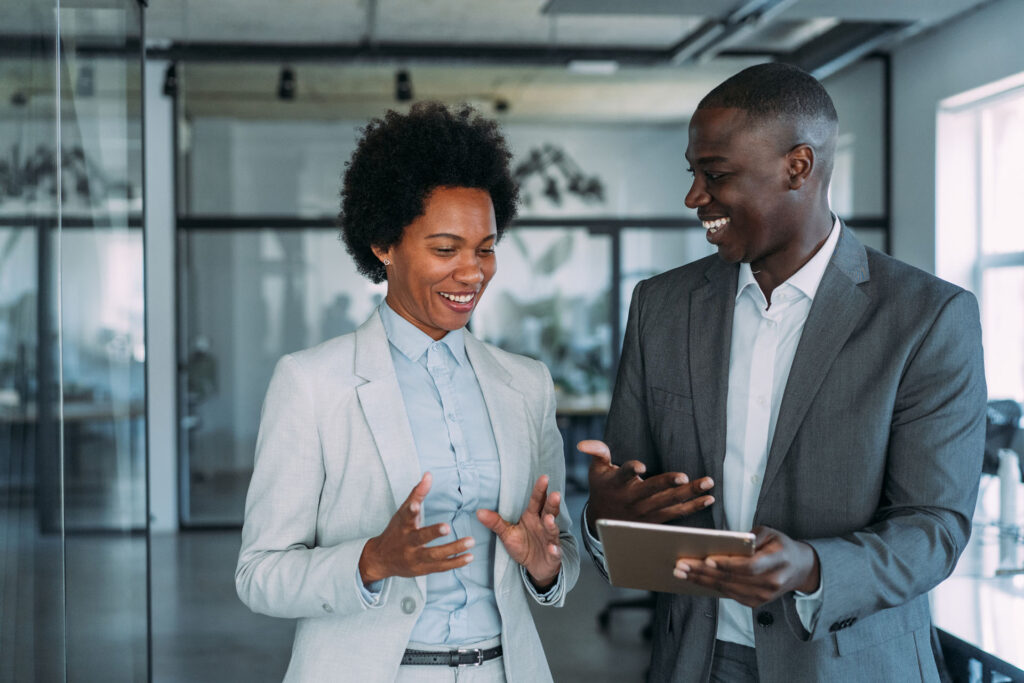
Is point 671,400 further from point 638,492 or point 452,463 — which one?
point 452,463

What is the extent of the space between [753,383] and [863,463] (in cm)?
23

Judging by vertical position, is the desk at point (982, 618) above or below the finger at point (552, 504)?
below

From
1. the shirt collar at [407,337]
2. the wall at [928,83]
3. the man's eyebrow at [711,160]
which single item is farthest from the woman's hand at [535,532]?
the wall at [928,83]

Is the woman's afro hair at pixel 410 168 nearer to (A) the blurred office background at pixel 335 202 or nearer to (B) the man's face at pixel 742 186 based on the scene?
(B) the man's face at pixel 742 186

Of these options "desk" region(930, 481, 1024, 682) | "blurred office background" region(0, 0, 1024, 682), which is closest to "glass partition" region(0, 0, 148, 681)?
"blurred office background" region(0, 0, 1024, 682)

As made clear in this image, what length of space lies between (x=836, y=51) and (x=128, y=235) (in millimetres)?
5351

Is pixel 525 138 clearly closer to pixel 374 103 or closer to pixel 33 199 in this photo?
pixel 374 103

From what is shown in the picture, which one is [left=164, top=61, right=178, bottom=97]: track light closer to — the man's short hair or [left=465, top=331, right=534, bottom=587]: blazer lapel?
[left=465, top=331, right=534, bottom=587]: blazer lapel

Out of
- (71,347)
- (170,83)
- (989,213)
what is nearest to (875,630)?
(71,347)

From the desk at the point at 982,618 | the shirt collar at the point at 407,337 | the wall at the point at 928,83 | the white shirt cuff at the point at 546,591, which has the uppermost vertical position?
the wall at the point at 928,83

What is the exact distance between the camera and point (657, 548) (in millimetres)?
1411

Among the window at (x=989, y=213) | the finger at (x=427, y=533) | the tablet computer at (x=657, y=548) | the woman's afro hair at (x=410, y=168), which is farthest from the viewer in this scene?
the window at (x=989, y=213)

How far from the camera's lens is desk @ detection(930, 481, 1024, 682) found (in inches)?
88.5

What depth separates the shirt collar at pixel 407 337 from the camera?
1.84 m
